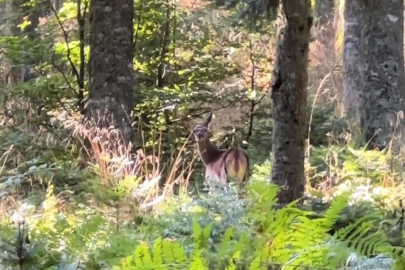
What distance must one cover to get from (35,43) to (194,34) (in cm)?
243

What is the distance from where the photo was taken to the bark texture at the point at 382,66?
877 cm

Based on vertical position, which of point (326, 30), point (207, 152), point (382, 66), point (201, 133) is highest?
point (326, 30)

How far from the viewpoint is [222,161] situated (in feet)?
27.0

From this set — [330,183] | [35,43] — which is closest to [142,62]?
[35,43]

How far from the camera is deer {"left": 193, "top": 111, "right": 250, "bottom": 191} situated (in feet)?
25.6

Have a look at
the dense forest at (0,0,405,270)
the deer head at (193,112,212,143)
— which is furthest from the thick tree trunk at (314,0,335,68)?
the deer head at (193,112,212,143)

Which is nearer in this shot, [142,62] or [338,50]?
[142,62]

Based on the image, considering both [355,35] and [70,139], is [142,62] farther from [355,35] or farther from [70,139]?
[355,35]

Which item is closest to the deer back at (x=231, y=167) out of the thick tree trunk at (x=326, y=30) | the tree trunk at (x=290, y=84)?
the tree trunk at (x=290, y=84)

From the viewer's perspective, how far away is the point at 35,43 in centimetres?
1036

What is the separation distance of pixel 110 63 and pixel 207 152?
1573mm

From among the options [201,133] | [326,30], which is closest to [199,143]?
[201,133]

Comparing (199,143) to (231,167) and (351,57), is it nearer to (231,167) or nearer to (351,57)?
(231,167)

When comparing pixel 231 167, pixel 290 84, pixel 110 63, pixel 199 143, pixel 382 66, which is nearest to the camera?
pixel 290 84
